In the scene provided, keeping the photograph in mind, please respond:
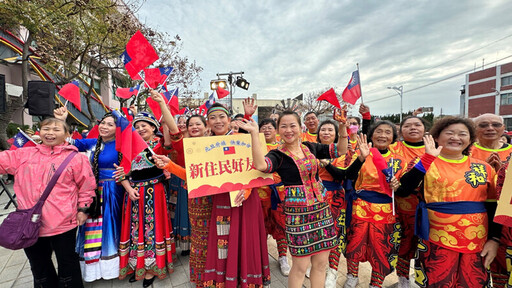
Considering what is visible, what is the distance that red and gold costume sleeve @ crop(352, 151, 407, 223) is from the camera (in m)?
2.41

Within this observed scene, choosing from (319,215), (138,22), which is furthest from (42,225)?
(138,22)

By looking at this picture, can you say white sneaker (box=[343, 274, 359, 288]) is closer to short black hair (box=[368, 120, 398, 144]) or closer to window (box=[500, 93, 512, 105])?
short black hair (box=[368, 120, 398, 144])

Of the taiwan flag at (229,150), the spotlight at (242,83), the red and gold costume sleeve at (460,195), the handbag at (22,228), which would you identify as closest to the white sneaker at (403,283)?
the red and gold costume sleeve at (460,195)

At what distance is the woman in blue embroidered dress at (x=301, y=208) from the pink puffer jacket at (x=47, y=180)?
2.09 meters

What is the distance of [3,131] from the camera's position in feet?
25.4

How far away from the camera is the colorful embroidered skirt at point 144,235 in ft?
8.90

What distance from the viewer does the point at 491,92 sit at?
33.3 m

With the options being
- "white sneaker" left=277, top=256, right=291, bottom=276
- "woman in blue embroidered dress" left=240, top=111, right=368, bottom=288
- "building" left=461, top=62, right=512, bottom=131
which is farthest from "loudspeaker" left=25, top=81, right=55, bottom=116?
"building" left=461, top=62, right=512, bottom=131

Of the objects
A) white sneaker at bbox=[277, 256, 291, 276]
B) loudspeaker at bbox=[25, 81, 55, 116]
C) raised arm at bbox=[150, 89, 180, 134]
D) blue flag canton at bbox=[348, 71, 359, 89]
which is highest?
blue flag canton at bbox=[348, 71, 359, 89]

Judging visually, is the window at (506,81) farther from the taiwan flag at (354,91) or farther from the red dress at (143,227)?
the red dress at (143,227)

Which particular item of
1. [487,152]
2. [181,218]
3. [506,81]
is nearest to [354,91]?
[487,152]

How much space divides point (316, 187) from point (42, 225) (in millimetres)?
2730

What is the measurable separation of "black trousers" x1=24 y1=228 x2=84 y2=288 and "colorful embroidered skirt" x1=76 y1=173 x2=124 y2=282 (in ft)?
0.84

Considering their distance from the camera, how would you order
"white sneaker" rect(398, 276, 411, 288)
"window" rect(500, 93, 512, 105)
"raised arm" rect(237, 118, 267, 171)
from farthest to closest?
"window" rect(500, 93, 512, 105)
"white sneaker" rect(398, 276, 411, 288)
"raised arm" rect(237, 118, 267, 171)
